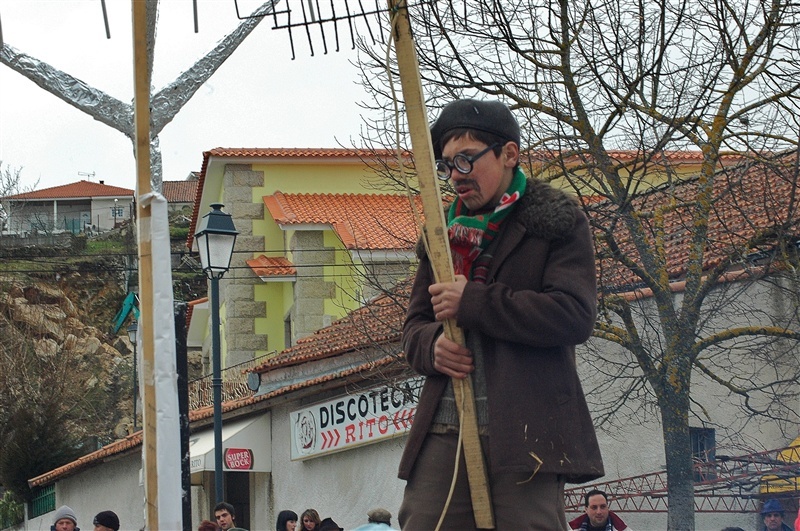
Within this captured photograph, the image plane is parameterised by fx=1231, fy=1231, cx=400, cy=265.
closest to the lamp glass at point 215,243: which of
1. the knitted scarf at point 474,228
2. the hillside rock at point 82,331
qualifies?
the knitted scarf at point 474,228

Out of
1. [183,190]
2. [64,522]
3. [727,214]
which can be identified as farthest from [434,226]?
[183,190]

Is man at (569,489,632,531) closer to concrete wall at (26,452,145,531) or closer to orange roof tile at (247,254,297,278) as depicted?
concrete wall at (26,452,145,531)

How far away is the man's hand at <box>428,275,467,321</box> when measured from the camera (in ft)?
10.1

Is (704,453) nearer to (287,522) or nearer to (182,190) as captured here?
(287,522)

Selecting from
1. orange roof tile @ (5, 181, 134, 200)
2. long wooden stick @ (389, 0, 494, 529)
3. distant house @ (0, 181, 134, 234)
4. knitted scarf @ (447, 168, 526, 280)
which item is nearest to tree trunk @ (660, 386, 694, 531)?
knitted scarf @ (447, 168, 526, 280)

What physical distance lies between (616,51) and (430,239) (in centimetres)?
879

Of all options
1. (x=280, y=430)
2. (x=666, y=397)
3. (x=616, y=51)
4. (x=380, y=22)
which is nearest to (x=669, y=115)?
(x=616, y=51)

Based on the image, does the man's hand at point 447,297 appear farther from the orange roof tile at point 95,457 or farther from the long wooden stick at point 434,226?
the orange roof tile at point 95,457

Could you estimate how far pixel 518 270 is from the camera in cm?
314

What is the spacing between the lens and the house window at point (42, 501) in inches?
1249

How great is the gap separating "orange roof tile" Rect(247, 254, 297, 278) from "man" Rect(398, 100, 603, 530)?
2683 cm

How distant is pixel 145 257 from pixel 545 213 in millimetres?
1014

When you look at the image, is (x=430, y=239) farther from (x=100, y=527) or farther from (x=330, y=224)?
(x=330, y=224)

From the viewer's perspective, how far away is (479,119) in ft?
10.5
